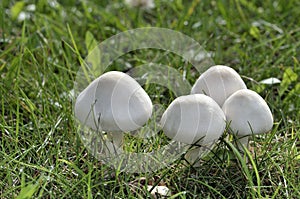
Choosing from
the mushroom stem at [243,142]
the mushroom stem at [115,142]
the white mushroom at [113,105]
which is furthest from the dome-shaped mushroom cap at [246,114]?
the mushroom stem at [115,142]

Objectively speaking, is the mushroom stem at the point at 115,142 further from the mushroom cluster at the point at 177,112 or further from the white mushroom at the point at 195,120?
the white mushroom at the point at 195,120

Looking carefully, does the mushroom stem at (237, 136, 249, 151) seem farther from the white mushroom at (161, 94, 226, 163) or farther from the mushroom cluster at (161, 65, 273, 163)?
the white mushroom at (161, 94, 226, 163)

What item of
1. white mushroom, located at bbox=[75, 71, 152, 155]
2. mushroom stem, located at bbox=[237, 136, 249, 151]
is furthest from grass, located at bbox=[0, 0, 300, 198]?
white mushroom, located at bbox=[75, 71, 152, 155]

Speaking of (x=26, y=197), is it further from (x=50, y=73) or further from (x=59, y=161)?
(x=50, y=73)

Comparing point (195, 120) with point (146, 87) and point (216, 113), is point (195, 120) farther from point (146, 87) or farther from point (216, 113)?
point (146, 87)

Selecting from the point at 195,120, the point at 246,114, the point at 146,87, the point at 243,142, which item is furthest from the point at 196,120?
the point at 146,87

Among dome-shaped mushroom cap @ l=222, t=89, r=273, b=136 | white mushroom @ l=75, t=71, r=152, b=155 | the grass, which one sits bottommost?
the grass

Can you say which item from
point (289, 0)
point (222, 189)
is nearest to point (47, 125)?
point (222, 189)

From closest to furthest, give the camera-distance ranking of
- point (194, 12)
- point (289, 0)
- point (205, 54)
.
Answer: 1. point (205, 54)
2. point (194, 12)
3. point (289, 0)
